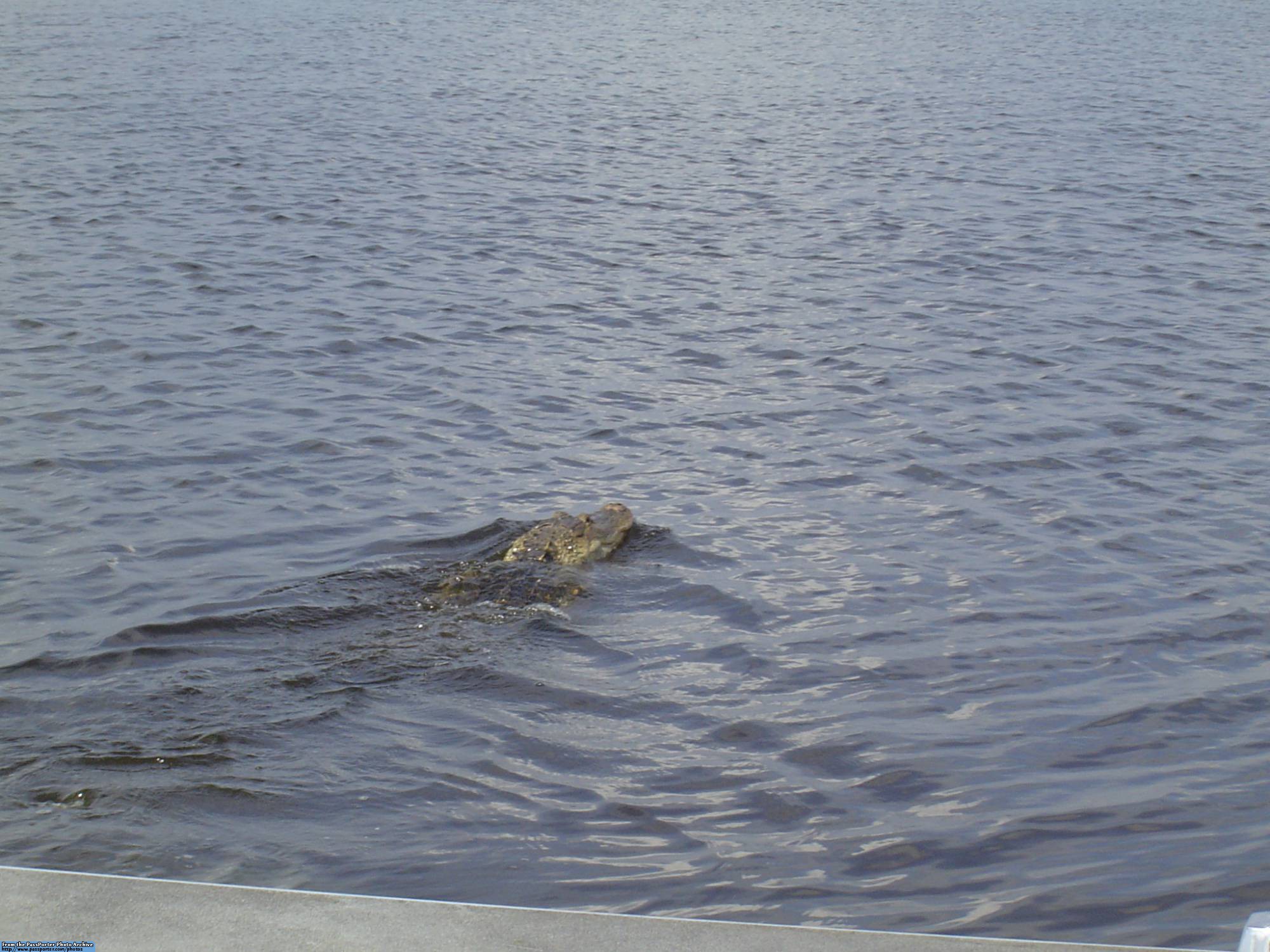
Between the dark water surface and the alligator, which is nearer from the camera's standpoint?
the dark water surface

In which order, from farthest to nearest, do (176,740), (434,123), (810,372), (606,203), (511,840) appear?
1. (434,123)
2. (606,203)
3. (810,372)
4. (176,740)
5. (511,840)

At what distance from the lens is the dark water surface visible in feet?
16.6

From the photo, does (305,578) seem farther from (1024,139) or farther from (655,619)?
(1024,139)

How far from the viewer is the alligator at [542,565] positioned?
7.05 m

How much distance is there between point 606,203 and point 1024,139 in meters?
7.25

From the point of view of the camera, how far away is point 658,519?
8.27 m

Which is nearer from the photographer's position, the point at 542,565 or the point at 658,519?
the point at 542,565

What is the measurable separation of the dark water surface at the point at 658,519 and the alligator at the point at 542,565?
18cm

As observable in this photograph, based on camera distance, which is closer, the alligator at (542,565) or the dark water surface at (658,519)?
the dark water surface at (658,519)

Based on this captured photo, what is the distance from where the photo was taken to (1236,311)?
12.3 metres

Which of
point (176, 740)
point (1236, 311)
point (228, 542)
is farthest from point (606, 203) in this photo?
point (176, 740)

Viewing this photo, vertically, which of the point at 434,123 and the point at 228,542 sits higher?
the point at 434,123

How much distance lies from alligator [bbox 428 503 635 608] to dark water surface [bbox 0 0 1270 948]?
0.60 feet

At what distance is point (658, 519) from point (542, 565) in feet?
3.90
